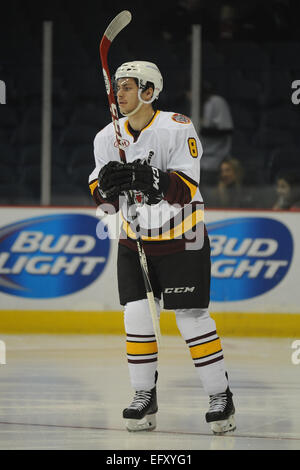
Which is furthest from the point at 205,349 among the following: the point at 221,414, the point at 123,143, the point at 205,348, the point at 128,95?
the point at 128,95

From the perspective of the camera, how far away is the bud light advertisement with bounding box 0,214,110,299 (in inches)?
273

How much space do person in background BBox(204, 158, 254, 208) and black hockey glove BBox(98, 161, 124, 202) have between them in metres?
3.47

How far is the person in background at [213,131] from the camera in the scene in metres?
7.59

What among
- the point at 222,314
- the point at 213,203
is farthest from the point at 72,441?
the point at 213,203

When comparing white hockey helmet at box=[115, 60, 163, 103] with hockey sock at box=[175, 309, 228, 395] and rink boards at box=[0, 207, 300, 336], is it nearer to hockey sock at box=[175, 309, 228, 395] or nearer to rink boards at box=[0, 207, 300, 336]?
hockey sock at box=[175, 309, 228, 395]

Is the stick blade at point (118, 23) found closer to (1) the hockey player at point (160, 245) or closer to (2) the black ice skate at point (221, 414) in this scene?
(1) the hockey player at point (160, 245)

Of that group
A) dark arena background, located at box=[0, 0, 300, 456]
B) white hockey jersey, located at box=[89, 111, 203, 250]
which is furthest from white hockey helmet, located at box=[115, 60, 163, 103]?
dark arena background, located at box=[0, 0, 300, 456]

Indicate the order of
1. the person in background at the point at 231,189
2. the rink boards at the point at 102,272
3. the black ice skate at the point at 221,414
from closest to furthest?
the black ice skate at the point at 221,414 → the rink boards at the point at 102,272 → the person in background at the point at 231,189

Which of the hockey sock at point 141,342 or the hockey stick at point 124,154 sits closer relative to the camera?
the hockey stick at point 124,154

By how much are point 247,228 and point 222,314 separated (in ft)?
1.86

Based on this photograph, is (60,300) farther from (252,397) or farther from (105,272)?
(252,397)

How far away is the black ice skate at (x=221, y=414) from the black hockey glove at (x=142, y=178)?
781 mm

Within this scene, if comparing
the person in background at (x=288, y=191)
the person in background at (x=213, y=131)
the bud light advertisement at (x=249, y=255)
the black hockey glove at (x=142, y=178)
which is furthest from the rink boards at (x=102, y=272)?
the black hockey glove at (x=142, y=178)

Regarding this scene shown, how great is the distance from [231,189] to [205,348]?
11.6 ft
